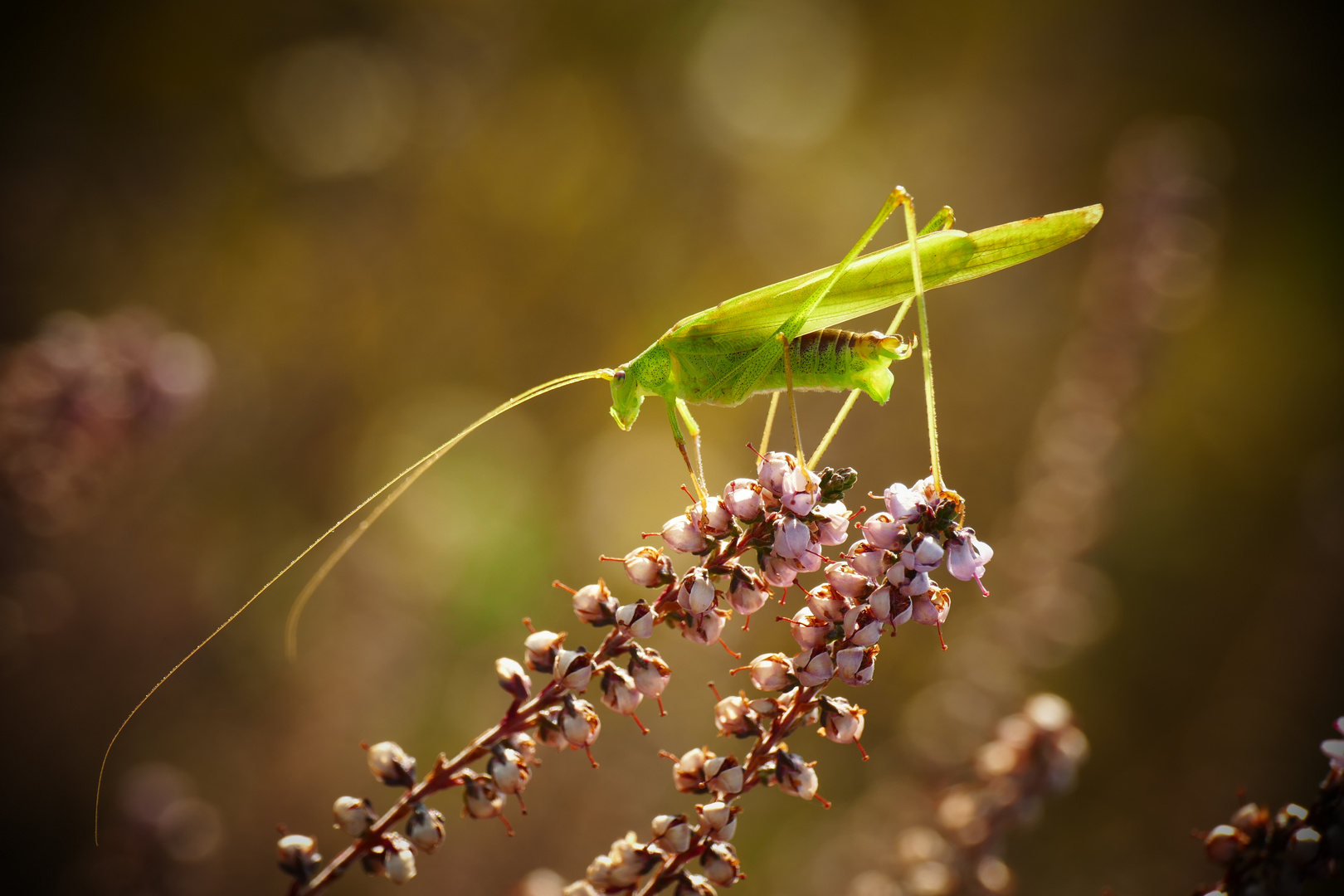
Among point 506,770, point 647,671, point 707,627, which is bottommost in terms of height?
point 506,770

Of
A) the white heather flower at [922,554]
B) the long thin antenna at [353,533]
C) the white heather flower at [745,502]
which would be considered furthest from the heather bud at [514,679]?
the white heather flower at [922,554]

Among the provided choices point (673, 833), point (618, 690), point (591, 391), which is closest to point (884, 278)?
point (618, 690)

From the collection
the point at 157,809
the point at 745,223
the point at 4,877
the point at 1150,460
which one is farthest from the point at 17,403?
the point at 1150,460

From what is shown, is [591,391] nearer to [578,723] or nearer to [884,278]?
[884,278]

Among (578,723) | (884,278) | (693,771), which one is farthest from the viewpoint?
(884,278)

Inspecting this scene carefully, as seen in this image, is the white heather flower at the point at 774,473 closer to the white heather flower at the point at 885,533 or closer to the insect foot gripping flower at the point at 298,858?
the white heather flower at the point at 885,533

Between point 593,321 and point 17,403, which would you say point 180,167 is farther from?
point 593,321
